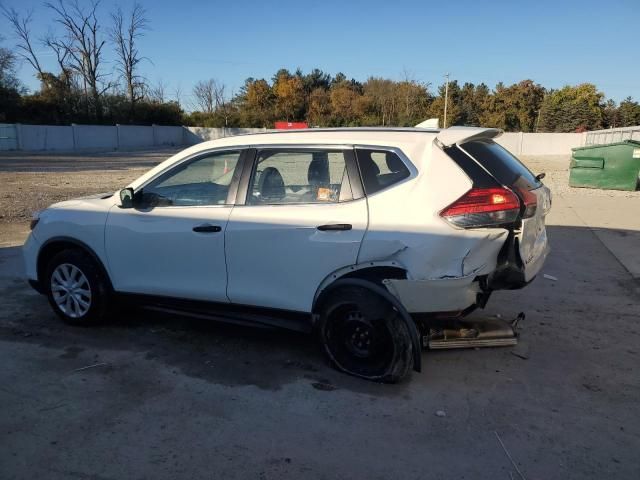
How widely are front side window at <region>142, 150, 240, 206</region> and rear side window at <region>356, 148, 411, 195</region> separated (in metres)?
1.12

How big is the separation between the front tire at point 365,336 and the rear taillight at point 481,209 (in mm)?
757

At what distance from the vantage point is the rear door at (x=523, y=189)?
3740 mm

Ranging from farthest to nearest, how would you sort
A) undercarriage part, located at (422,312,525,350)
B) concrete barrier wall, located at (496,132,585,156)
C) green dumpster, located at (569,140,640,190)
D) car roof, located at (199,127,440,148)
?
concrete barrier wall, located at (496,132,585,156), green dumpster, located at (569,140,640,190), undercarriage part, located at (422,312,525,350), car roof, located at (199,127,440,148)

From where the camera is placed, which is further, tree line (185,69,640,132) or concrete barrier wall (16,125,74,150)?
tree line (185,69,640,132)

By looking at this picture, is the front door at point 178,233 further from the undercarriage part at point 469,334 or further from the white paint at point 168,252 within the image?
the undercarriage part at point 469,334

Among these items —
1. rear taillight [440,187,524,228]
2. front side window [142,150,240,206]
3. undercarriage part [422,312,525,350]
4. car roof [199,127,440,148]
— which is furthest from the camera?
front side window [142,150,240,206]

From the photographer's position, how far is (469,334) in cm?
415

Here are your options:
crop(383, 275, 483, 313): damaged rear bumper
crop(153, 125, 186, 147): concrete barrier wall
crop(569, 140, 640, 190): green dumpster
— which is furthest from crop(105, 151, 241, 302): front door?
crop(153, 125, 186, 147): concrete barrier wall

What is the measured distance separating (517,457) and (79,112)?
58.9m

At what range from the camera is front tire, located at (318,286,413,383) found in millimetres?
3664

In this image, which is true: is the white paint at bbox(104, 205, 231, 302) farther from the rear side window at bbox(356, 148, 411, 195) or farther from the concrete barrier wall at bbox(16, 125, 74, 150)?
the concrete barrier wall at bbox(16, 125, 74, 150)

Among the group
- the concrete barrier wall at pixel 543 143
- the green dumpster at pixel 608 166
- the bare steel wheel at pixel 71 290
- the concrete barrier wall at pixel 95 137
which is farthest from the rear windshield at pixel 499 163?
the concrete barrier wall at pixel 543 143

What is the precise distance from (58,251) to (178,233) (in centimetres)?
148

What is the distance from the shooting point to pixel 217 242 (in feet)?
13.8
